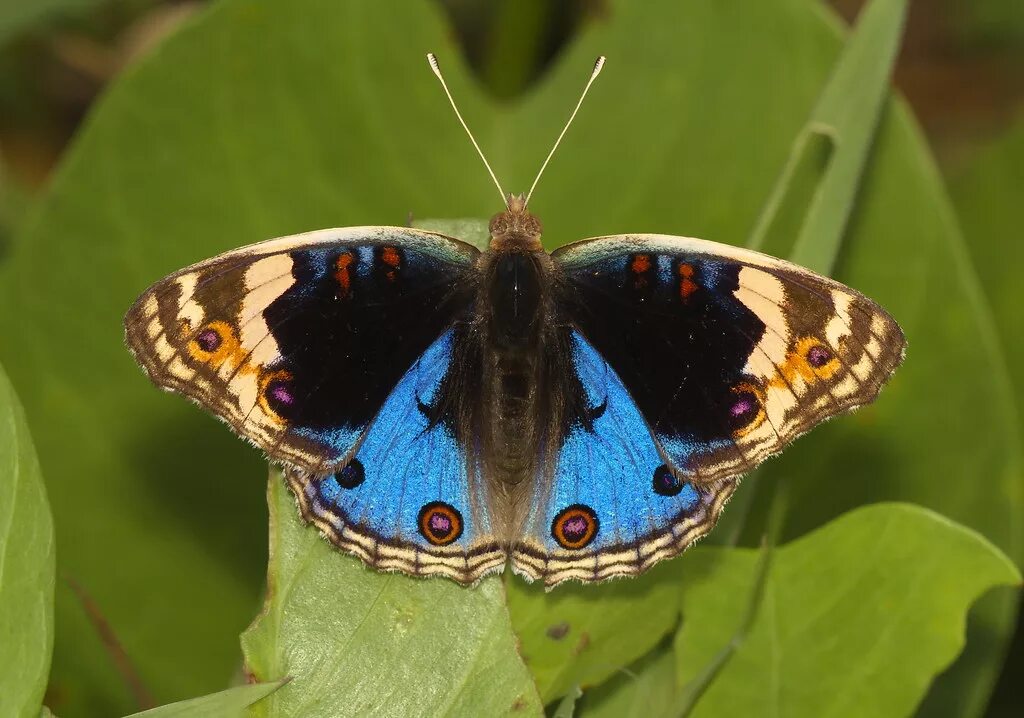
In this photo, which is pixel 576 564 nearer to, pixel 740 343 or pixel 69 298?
pixel 740 343

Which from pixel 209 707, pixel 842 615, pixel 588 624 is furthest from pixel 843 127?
pixel 209 707

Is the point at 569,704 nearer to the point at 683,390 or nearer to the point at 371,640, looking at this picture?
the point at 371,640

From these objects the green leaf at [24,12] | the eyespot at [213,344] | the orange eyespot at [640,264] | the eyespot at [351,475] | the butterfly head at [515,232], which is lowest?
the eyespot at [351,475]

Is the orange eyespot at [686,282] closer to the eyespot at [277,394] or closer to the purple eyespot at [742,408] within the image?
the purple eyespot at [742,408]

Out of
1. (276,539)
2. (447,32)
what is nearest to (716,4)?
(447,32)

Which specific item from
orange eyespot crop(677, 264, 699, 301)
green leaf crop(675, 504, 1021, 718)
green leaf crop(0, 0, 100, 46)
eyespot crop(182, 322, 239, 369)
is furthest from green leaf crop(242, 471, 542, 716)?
green leaf crop(0, 0, 100, 46)

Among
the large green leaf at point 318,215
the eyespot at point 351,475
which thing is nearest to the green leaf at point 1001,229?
the large green leaf at point 318,215
